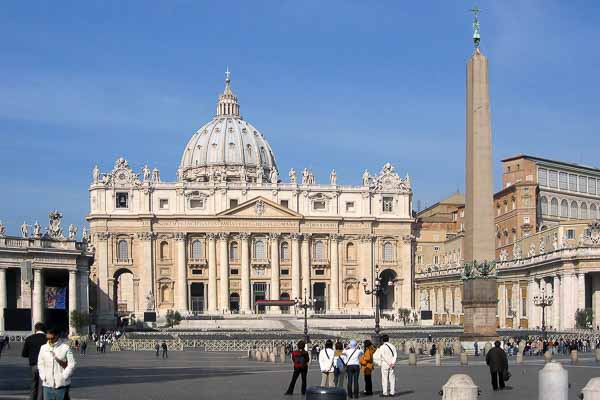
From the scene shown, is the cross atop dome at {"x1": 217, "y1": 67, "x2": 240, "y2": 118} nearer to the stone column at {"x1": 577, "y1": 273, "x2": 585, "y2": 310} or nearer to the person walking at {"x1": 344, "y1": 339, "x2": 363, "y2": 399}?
the stone column at {"x1": 577, "y1": 273, "x2": 585, "y2": 310}

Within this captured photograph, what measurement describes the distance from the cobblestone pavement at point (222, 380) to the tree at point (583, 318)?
27.6 m

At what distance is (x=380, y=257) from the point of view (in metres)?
118

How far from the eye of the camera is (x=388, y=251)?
11900 centimetres

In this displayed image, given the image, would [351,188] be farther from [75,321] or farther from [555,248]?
[75,321]

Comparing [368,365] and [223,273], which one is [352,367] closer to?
[368,365]

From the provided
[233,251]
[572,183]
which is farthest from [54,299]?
[572,183]

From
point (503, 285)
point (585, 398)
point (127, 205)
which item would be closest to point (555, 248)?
point (503, 285)

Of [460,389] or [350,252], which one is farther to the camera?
[350,252]

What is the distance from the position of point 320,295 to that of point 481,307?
8177cm

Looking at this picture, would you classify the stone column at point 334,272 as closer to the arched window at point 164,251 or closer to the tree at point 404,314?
the tree at point 404,314

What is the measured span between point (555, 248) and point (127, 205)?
52182 millimetres

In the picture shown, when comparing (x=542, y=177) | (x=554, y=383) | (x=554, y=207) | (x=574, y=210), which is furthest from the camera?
(x=574, y=210)

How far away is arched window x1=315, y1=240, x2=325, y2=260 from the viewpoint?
11750 cm

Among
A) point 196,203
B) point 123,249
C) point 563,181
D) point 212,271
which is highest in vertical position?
point 563,181
